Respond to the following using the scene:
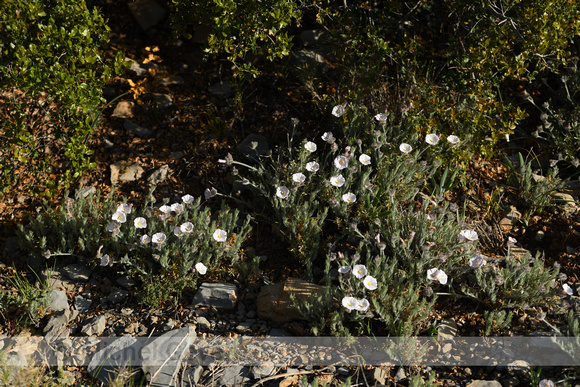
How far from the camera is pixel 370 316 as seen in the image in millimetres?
2990

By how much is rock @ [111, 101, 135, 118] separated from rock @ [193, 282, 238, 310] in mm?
1910

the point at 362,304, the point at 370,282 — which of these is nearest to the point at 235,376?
the point at 362,304

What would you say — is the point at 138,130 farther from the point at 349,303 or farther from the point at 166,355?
the point at 349,303

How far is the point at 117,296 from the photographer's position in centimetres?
343

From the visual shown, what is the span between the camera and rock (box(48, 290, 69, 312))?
3.34m

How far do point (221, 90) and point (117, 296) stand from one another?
205 cm

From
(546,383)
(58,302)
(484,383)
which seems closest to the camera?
(546,383)

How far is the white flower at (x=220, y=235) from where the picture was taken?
3471 mm

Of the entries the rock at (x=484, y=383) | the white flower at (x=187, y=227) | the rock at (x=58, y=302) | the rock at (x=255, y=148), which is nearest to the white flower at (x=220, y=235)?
the white flower at (x=187, y=227)

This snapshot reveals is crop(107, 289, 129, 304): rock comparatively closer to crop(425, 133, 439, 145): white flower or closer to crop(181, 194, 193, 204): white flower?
crop(181, 194, 193, 204): white flower

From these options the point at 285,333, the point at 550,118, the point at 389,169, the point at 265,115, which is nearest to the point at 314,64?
the point at 265,115

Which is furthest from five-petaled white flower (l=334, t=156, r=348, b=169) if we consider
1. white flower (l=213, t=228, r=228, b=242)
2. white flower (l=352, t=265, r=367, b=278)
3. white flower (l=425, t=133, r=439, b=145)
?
white flower (l=213, t=228, r=228, b=242)

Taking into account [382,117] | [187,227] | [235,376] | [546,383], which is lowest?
[235,376]

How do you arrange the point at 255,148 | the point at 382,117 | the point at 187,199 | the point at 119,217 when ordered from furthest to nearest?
the point at 255,148, the point at 382,117, the point at 187,199, the point at 119,217
